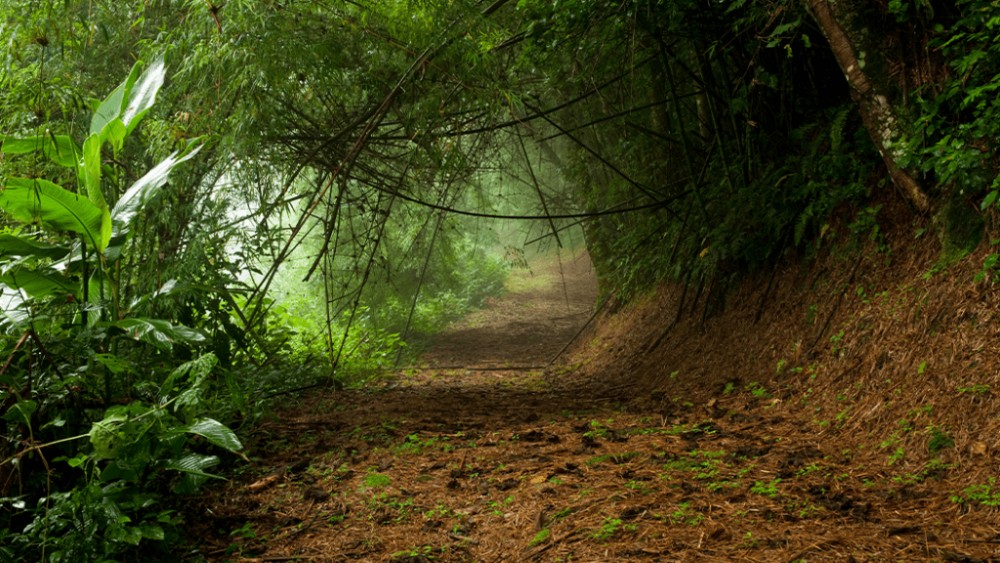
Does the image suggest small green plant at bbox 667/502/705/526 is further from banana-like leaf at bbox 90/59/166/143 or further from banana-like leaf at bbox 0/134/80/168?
banana-like leaf at bbox 0/134/80/168

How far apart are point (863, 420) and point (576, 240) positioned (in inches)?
577

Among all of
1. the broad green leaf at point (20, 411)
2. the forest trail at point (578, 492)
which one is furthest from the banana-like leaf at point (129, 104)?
the forest trail at point (578, 492)

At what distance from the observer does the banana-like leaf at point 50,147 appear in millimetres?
3318

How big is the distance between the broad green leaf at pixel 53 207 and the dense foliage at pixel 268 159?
0.5 inches

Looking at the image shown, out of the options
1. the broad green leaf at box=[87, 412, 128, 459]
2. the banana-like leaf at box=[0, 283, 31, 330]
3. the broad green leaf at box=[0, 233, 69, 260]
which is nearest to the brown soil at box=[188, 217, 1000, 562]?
the broad green leaf at box=[87, 412, 128, 459]

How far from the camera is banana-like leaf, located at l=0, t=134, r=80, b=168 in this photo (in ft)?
10.9

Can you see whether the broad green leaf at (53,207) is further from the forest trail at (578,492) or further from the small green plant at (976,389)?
the small green plant at (976,389)

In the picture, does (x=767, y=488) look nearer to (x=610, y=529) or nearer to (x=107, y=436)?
(x=610, y=529)

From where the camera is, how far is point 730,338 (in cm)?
539

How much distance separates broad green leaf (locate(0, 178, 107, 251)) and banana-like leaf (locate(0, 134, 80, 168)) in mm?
330

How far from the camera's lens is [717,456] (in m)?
3.42

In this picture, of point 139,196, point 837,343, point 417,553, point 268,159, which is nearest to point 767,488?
point 417,553

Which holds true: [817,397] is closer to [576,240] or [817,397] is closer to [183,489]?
[183,489]

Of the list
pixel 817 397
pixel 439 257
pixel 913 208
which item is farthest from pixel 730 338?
pixel 439 257
